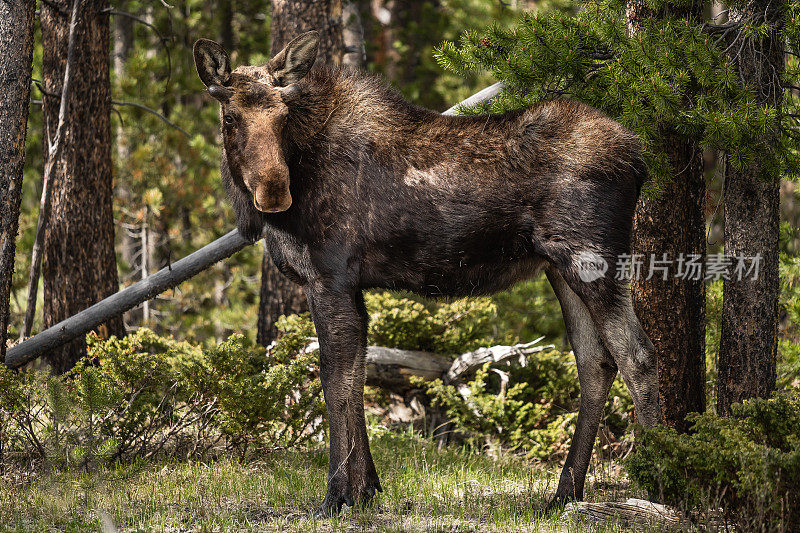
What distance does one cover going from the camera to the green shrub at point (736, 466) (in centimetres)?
424

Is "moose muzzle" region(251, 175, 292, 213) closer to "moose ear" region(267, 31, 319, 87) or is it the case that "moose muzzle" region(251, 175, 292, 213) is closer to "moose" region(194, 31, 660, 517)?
"moose" region(194, 31, 660, 517)

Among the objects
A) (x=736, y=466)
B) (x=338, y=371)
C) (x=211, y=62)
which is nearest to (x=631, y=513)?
(x=736, y=466)

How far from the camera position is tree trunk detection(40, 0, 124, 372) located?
871 cm

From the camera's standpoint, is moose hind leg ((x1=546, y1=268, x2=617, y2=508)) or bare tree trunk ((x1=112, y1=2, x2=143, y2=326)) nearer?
moose hind leg ((x1=546, y1=268, x2=617, y2=508))

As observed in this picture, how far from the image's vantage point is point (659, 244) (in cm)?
678

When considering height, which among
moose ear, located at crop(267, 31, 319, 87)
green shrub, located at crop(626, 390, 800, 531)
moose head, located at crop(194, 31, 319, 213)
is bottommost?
green shrub, located at crop(626, 390, 800, 531)

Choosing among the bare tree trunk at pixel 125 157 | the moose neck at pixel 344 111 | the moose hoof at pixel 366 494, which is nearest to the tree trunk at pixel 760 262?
the moose neck at pixel 344 111

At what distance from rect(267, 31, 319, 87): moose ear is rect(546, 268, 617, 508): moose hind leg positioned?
7.25 ft

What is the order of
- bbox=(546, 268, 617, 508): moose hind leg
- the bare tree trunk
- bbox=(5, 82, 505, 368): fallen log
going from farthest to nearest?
the bare tree trunk → bbox=(5, 82, 505, 368): fallen log → bbox=(546, 268, 617, 508): moose hind leg

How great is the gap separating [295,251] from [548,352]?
13.8ft

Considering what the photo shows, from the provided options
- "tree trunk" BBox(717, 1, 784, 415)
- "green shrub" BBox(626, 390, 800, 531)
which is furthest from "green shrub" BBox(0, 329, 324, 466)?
"tree trunk" BBox(717, 1, 784, 415)

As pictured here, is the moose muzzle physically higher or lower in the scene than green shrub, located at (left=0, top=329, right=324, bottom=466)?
higher

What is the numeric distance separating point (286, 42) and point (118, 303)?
3.71 metres

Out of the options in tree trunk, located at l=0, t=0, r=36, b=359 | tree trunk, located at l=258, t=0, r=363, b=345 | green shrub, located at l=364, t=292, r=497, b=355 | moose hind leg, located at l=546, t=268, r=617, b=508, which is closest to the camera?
moose hind leg, located at l=546, t=268, r=617, b=508
